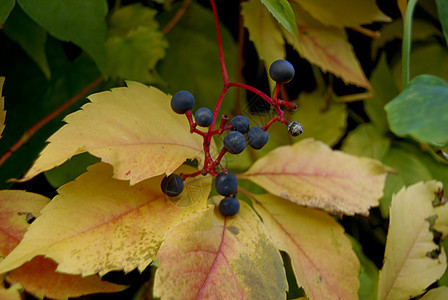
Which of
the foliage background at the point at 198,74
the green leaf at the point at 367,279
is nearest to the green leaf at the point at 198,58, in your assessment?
the foliage background at the point at 198,74

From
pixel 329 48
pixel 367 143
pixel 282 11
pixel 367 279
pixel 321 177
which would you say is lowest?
pixel 367 279

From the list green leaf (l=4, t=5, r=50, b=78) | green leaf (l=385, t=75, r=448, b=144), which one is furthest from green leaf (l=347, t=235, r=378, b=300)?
green leaf (l=4, t=5, r=50, b=78)

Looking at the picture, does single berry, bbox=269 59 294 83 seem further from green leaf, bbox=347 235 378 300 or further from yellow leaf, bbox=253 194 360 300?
green leaf, bbox=347 235 378 300

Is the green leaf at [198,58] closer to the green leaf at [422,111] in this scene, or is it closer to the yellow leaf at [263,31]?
the yellow leaf at [263,31]

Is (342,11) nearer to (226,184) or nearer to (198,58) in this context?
(198,58)

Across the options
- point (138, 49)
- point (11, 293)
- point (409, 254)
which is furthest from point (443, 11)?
point (11, 293)

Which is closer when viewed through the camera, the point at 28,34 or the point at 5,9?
the point at 5,9
